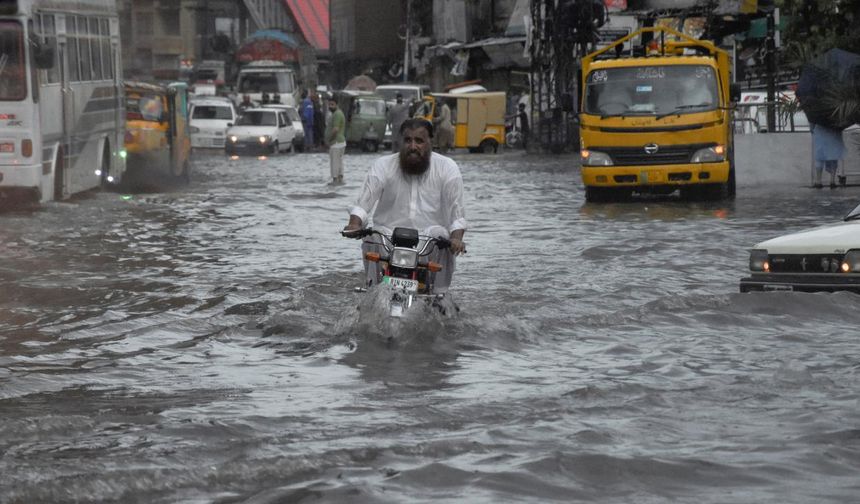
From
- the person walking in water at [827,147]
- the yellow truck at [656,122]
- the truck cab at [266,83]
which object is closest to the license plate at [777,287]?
the yellow truck at [656,122]

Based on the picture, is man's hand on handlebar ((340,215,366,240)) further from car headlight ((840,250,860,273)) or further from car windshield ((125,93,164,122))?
car windshield ((125,93,164,122))

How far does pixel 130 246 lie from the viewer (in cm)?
1778

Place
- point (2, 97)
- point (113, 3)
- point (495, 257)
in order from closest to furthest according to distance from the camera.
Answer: point (495, 257) → point (2, 97) → point (113, 3)

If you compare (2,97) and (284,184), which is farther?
(284,184)

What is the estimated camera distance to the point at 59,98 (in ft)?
74.2

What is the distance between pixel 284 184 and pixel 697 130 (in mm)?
10816

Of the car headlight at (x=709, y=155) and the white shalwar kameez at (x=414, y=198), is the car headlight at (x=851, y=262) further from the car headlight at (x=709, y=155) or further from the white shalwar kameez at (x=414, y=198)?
the car headlight at (x=709, y=155)

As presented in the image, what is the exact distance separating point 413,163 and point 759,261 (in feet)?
8.22

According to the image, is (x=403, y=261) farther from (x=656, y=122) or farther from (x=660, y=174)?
(x=660, y=174)

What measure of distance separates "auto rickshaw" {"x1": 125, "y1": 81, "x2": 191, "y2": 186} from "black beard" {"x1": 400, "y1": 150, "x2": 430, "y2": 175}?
67.1 feet

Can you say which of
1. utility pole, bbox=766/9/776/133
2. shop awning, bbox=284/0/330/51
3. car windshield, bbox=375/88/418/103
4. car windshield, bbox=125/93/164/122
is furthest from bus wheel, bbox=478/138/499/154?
shop awning, bbox=284/0/330/51

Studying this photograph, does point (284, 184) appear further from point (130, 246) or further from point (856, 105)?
point (130, 246)

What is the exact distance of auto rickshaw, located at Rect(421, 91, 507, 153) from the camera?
157 feet

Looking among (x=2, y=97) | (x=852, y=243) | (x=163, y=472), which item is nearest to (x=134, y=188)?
(x=2, y=97)
